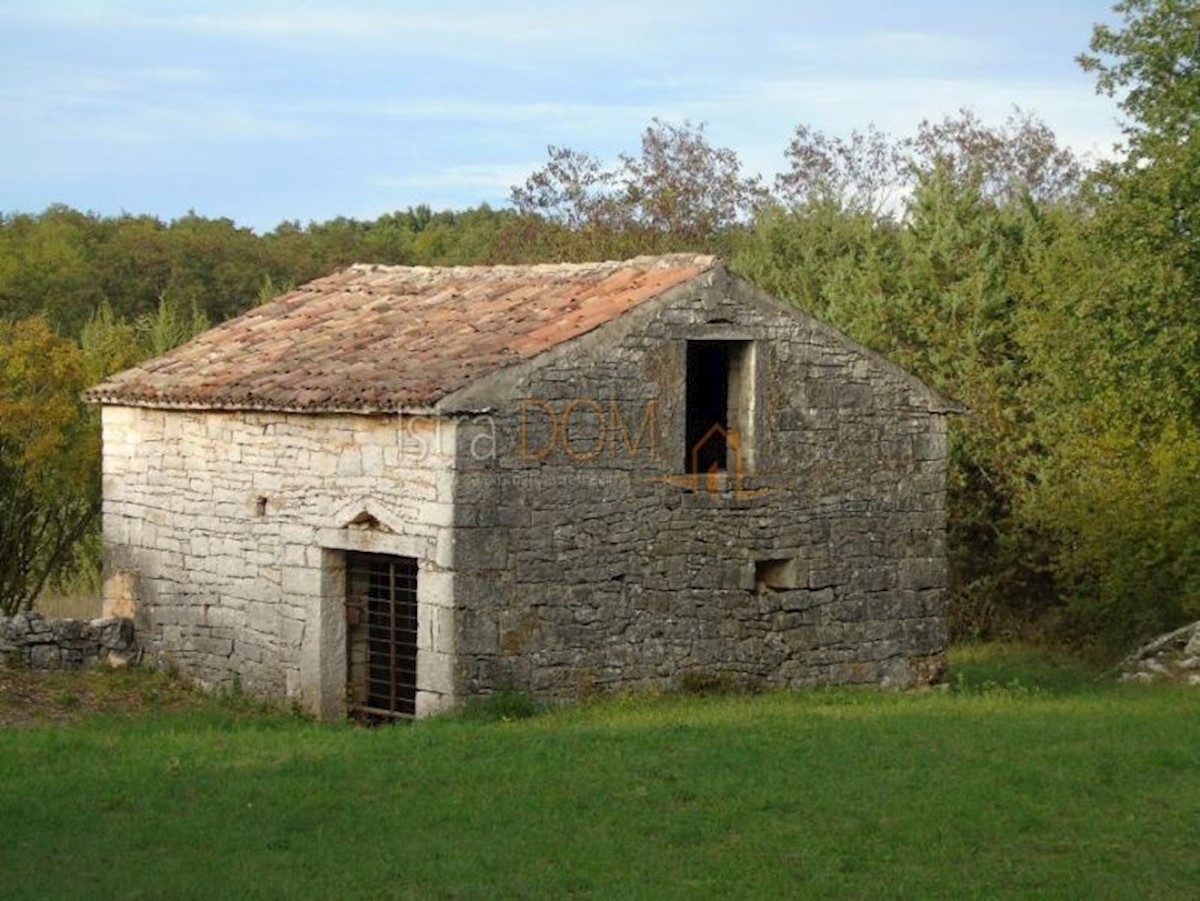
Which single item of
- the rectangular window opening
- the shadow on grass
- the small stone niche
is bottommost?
the shadow on grass

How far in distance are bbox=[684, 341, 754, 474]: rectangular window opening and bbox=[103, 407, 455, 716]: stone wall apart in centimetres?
268

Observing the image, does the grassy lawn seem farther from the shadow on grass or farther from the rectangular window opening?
the shadow on grass

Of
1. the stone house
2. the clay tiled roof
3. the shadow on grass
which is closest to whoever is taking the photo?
the stone house

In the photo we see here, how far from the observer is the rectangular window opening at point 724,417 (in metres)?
17.5

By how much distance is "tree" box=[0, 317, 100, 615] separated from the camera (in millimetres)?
23281

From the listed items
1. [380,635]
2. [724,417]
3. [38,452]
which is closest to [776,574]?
[724,417]

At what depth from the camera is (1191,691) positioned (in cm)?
1806

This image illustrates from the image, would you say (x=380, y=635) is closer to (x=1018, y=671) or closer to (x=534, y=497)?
(x=534, y=497)

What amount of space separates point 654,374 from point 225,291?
28.9m

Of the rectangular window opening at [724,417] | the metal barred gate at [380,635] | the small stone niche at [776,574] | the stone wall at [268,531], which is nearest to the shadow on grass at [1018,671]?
the small stone niche at [776,574]

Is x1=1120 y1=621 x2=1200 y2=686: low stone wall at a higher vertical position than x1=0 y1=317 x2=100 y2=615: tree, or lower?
lower

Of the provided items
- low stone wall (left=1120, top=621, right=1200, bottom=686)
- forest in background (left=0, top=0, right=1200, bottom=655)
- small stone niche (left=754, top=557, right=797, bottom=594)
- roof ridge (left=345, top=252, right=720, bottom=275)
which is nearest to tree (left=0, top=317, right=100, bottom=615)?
forest in background (left=0, top=0, right=1200, bottom=655)

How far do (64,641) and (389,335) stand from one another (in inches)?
178

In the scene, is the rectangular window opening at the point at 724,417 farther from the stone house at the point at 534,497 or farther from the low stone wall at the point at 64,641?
the low stone wall at the point at 64,641
